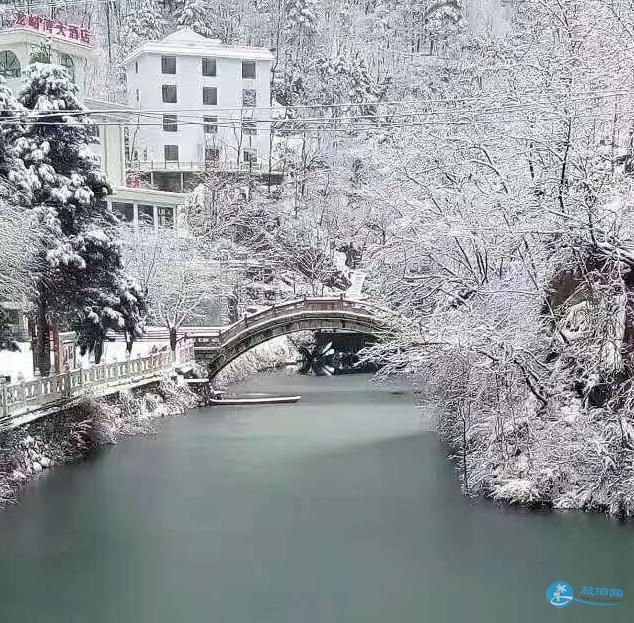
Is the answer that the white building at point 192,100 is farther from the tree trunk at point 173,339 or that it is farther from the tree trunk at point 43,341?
the tree trunk at point 43,341

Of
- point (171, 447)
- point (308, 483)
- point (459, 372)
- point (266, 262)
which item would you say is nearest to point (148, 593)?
point (308, 483)

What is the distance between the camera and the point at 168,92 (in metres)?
49.7

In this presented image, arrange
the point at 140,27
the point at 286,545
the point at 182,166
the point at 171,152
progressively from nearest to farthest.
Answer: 1. the point at 286,545
2. the point at 182,166
3. the point at 171,152
4. the point at 140,27

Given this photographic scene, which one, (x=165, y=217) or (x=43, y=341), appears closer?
(x=43, y=341)

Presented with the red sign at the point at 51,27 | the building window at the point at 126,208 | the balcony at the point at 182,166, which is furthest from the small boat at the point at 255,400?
the balcony at the point at 182,166

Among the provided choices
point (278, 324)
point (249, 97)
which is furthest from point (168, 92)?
point (278, 324)

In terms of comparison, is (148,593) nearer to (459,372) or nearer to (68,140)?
(459,372)

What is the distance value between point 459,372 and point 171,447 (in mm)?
8214

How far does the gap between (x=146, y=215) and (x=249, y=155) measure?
40.2ft

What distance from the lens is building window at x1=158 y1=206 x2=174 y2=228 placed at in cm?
4058

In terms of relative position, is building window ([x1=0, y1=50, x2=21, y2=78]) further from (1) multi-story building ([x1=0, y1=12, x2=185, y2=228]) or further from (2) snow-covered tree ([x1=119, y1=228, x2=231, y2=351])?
(2) snow-covered tree ([x1=119, y1=228, x2=231, y2=351])

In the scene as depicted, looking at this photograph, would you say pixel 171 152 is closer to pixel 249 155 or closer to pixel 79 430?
pixel 249 155

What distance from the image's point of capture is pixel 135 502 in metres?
16.8

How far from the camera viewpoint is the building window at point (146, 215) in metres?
39.0
